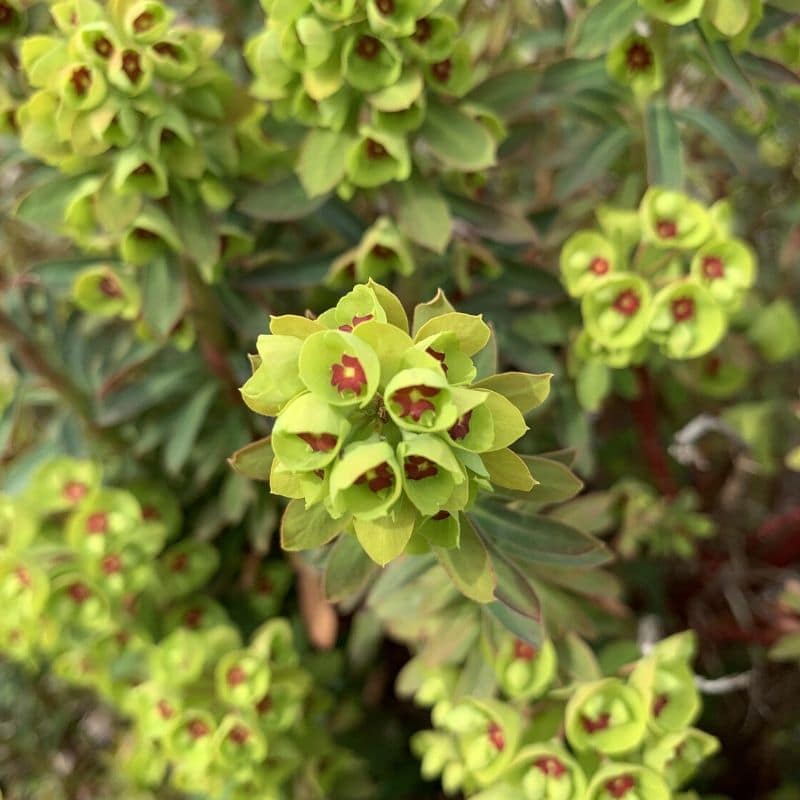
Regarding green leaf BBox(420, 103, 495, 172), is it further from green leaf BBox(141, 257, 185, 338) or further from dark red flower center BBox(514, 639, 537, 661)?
dark red flower center BBox(514, 639, 537, 661)

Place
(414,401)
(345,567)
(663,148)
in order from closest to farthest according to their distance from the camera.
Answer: (414,401), (345,567), (663,148)

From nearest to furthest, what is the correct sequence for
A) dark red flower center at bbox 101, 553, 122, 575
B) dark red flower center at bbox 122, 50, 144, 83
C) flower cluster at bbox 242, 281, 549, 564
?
flower cluster at bbox 242, 281, 549, 564, dark red flower center at bbox 122, 50, 144, 83, dark red flower center at bbox 101, 553, 122, 575

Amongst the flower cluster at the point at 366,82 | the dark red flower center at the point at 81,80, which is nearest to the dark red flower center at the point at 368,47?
the flower cluster at the point at 366,82

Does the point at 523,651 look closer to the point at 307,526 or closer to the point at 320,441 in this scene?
the point at 307,526

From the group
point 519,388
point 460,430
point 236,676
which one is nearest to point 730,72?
point 519,388

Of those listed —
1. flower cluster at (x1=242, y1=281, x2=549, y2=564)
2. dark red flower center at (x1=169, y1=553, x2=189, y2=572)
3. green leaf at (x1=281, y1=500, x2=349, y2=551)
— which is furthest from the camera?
dark red flower center at (x1=169, y1=553, x2=189, y2=572)

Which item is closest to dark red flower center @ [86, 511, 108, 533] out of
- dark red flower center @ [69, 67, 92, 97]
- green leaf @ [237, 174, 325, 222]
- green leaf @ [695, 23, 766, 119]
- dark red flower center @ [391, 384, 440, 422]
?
green leaf @ [237, 174, 325, 222]

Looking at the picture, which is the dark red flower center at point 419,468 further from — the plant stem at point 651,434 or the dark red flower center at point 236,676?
the plant stem at point 651,434
